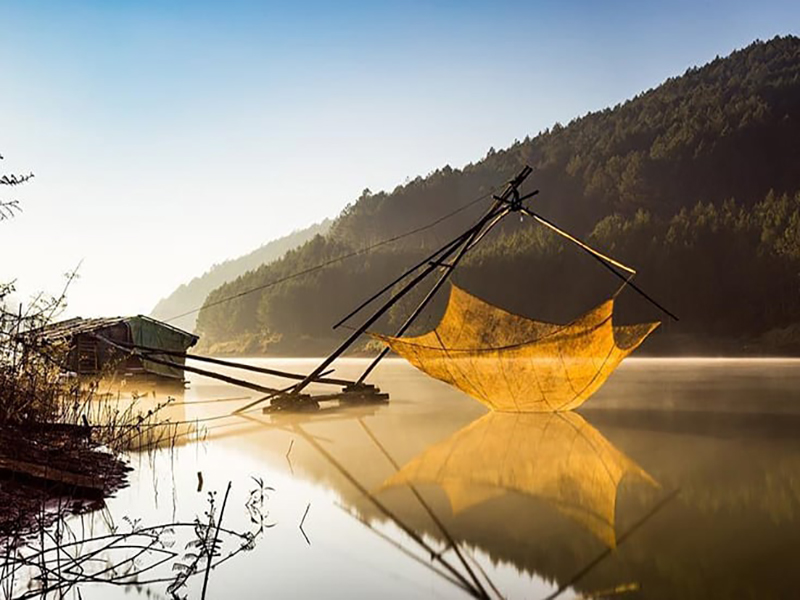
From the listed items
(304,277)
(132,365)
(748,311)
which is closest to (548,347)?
Answer: (132,365)

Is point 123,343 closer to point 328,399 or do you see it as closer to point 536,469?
point 328,399

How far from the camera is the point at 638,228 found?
205 feet

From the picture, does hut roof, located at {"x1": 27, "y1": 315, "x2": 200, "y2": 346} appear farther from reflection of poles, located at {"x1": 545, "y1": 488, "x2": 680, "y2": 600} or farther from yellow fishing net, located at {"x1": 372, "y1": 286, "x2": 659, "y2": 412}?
reflection of poles, located at {"x1": 545, "y1": 488, "x2": 680, "y2": 600}

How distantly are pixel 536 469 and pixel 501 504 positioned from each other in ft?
4.91

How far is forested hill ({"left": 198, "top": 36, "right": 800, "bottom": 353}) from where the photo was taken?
172 feet

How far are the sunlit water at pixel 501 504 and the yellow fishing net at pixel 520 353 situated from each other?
0.61 meters

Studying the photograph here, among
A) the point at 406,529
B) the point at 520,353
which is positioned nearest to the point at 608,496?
the point at 406,529

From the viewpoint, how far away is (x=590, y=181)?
93000mm

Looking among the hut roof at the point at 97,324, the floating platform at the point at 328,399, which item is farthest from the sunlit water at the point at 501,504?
the hut roof at the point at 97,324

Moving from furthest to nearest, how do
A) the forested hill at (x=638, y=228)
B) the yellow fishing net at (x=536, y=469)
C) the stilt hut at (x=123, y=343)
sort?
1. the forested hill at (x=638, y=228)
2. the stilt hut at (x=123, y=343)
3. the yellow fishing net at (x=536, y=469)

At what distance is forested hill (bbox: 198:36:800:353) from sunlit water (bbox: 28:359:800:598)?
135 ft

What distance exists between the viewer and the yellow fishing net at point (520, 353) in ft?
32.5

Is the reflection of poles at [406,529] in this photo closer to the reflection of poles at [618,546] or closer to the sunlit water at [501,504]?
the sunlit water at [501,504]

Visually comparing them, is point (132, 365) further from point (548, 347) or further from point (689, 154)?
point (689, 154)
